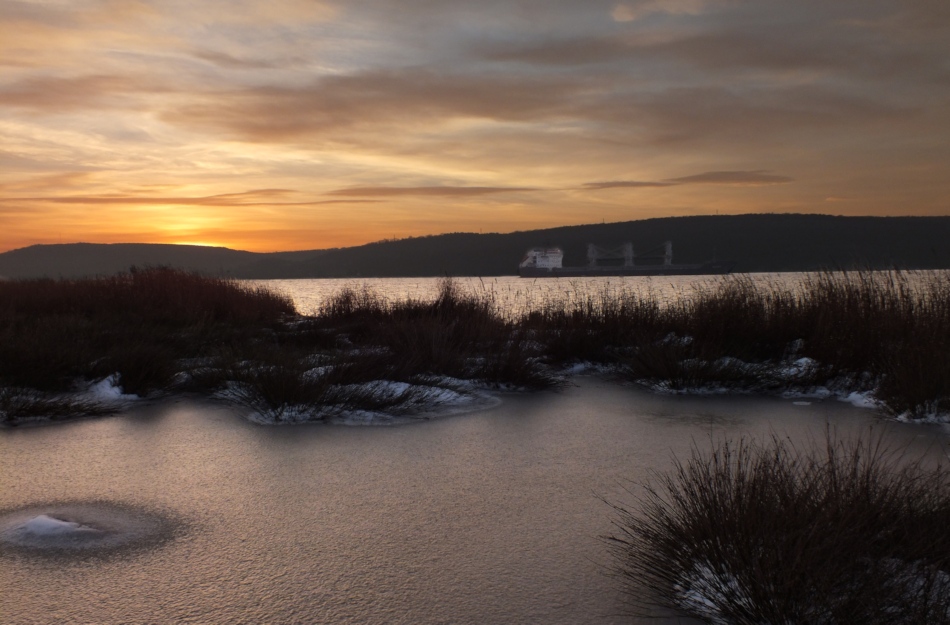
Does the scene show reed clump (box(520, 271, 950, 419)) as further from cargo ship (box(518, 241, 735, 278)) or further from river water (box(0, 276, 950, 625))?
cargo ship (box(518, 241, 735, 278))

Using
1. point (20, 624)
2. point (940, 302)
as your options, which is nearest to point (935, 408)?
point (940, 302)

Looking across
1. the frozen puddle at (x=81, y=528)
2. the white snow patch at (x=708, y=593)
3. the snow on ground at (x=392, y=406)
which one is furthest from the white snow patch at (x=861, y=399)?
the frozen puddle at (x=81, y=528)

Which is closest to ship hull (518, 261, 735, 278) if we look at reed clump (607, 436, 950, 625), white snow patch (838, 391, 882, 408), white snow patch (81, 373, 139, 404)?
white snow patch (838, 391, 882, 408)

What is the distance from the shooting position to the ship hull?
8350cm

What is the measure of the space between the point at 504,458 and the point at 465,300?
800 cm

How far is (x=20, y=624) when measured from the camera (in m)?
2.44

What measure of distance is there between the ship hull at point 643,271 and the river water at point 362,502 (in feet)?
246

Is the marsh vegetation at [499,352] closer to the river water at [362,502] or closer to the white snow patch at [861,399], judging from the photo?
the white snow patch at [861,399]

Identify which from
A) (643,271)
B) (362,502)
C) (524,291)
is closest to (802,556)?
(362,502)

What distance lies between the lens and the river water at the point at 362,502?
8.52 feet

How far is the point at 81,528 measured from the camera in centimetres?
337

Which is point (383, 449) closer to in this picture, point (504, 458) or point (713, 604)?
point (504, 458)

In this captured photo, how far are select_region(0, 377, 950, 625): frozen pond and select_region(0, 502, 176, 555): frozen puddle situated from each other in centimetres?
7

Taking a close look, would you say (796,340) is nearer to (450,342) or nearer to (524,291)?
(450,342)
